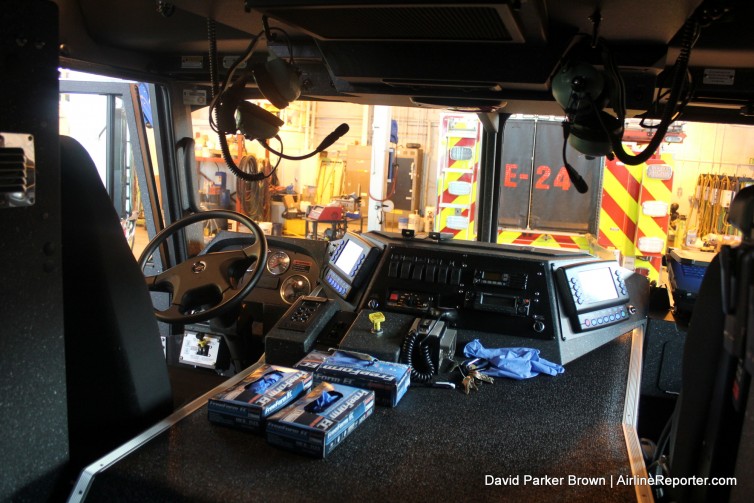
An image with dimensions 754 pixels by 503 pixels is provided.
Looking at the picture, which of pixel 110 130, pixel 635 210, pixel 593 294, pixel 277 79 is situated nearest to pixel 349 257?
pixel 277 79

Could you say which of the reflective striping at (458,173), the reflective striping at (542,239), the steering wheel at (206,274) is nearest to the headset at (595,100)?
the steering wheel at (206,274)

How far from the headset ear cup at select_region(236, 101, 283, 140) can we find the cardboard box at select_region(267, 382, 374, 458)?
1070mm

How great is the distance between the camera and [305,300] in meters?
2.35

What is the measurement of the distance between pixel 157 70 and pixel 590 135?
6.72 feet

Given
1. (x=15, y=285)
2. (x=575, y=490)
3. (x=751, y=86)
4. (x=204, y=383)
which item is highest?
(x=751, y=86)

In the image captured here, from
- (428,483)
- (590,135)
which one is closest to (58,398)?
(428,483)

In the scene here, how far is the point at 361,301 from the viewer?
245cm

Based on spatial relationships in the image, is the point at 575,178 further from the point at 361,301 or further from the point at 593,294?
the point at 361,301

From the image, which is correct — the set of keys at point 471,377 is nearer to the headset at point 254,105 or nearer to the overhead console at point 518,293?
the overhead console at point 518,293

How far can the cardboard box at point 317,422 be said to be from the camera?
4.73 feet

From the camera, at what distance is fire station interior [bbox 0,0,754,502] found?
4.12 feet

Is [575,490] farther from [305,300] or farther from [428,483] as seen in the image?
[305,300]

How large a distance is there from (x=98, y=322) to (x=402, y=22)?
39.6 inches

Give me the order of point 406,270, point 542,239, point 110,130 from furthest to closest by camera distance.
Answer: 1. point 542,239
2. point 110,130
3. point 406,270
